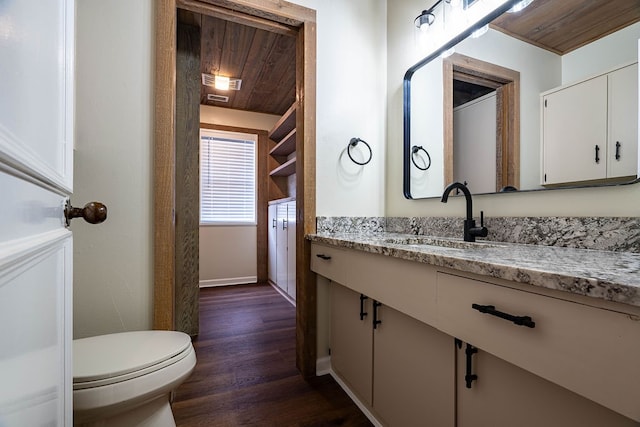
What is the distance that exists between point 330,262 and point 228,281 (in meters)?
Result: 2.65

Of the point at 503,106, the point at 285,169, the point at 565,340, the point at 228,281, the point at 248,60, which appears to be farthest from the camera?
the point at 228,281

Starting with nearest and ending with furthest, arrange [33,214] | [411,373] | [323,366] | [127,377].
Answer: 1. [33,214]
2. [127,377]
3. [411,373]
4. [323,366]

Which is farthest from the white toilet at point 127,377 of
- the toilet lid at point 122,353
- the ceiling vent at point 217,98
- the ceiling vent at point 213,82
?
the ceiling vent at point 217,98

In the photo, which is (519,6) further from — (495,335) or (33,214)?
(33,214)

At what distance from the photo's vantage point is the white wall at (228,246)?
3.67 meters

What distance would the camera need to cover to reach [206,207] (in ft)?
12.2

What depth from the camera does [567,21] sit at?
1.06 meters

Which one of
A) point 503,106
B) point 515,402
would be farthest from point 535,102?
point 515,402

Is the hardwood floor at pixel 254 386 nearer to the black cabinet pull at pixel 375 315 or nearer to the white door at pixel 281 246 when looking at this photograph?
the black cabinet pull at pixel 375 315

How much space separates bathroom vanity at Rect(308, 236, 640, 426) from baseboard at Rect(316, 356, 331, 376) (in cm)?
35

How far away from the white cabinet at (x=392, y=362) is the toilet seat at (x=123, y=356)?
0.78 metres

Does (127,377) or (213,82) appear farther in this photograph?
(213,82)

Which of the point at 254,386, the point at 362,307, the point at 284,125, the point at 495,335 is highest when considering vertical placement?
the point at 284,125

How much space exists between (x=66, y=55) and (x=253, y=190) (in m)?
3.37
